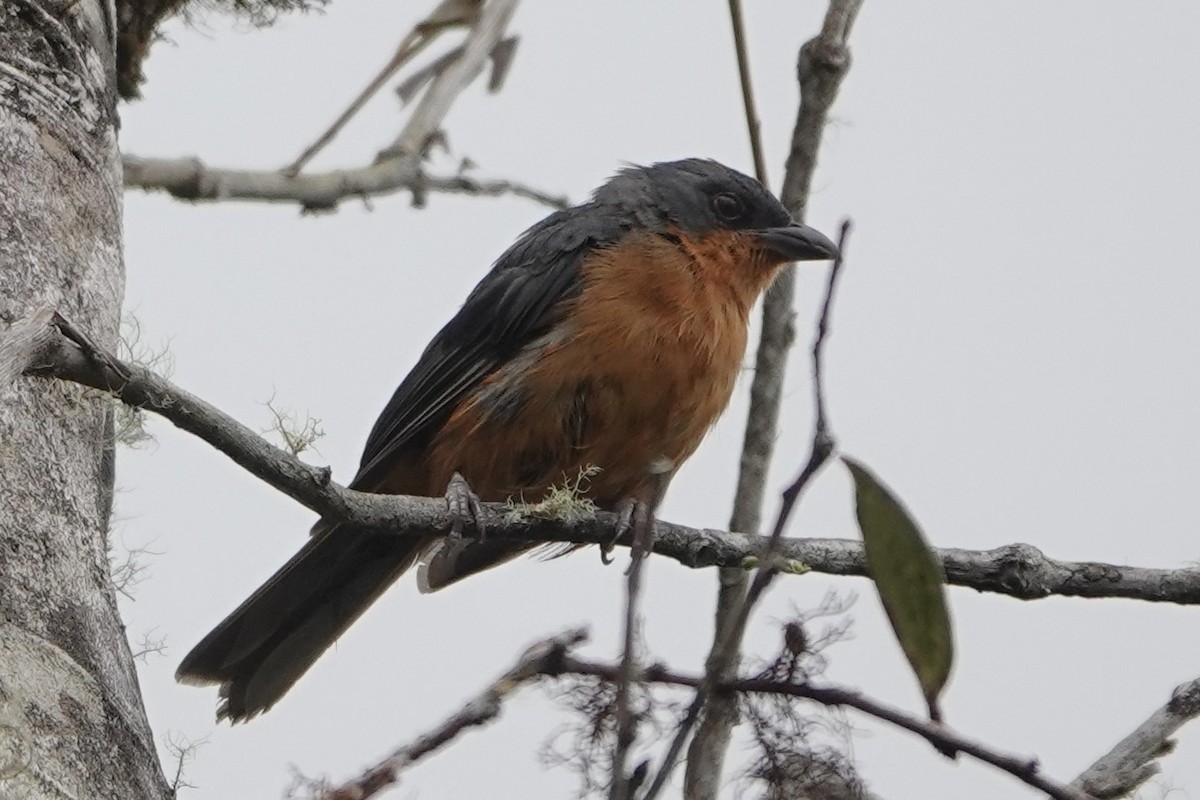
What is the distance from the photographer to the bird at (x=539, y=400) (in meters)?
5.06

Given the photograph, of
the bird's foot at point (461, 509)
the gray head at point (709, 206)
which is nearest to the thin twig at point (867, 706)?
the bird's foot at point (461, 509)

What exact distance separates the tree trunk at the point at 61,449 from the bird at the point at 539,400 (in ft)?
4.51

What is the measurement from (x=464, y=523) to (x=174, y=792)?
113 centimetres

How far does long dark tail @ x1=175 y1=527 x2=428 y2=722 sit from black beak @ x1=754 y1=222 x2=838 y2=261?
1637mm

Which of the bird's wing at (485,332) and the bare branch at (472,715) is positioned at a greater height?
the bird's wing at (485,332)

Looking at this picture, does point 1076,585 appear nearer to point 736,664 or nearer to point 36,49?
point 736,664

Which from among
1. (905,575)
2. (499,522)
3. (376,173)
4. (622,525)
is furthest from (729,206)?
(905,575)

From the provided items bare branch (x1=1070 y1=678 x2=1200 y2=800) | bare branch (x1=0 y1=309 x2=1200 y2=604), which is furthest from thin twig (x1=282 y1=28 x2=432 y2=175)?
bare branch (x1=1070 y1=678 x2=1200 y2=800)

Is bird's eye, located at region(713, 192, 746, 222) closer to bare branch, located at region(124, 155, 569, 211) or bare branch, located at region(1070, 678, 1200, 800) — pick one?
bare branch, located at region(124, 155, 569, 211)

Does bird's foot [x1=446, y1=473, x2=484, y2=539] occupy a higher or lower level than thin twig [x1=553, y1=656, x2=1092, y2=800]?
higher

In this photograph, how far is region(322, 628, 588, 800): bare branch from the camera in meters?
1.78

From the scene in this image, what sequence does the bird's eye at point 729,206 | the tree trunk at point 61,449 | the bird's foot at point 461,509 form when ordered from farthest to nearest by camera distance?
the bird's eye at point 729,206 → the bird's foot at point 461,509 → the tree trunk at point 61,449

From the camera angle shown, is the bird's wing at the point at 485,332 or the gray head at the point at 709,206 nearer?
the bird's wing at the point at 485,332

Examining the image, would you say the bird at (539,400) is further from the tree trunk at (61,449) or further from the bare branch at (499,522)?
the tree trunk at (61,449)
